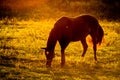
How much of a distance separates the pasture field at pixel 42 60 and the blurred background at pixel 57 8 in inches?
361

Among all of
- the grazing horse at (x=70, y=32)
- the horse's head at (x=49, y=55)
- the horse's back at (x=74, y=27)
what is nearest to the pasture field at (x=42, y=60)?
the horse's head at (x=49, y=55)

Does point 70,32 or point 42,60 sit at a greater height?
point 70,32

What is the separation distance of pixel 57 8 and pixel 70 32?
69.6 ft

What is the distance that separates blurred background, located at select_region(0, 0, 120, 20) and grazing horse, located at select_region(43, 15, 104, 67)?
14596mm

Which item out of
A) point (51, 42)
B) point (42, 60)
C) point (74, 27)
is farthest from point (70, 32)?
point (42, 60)

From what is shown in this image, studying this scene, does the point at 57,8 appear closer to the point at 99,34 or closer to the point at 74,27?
the point at 99,34

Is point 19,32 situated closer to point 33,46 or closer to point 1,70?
point 33,46

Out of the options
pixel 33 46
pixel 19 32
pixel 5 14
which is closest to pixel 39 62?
pixel 33 46

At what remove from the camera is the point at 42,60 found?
50.0 ft

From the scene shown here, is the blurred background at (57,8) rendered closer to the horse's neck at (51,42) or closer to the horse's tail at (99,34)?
the horse's tail at (99,34)

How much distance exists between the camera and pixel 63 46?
14.5 metres

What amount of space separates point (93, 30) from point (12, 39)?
5.52m

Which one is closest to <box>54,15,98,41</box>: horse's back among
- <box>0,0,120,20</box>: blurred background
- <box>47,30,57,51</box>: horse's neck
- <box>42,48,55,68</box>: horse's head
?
<box>47,30,57,51</box>: horse's neck

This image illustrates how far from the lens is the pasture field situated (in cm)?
1276
